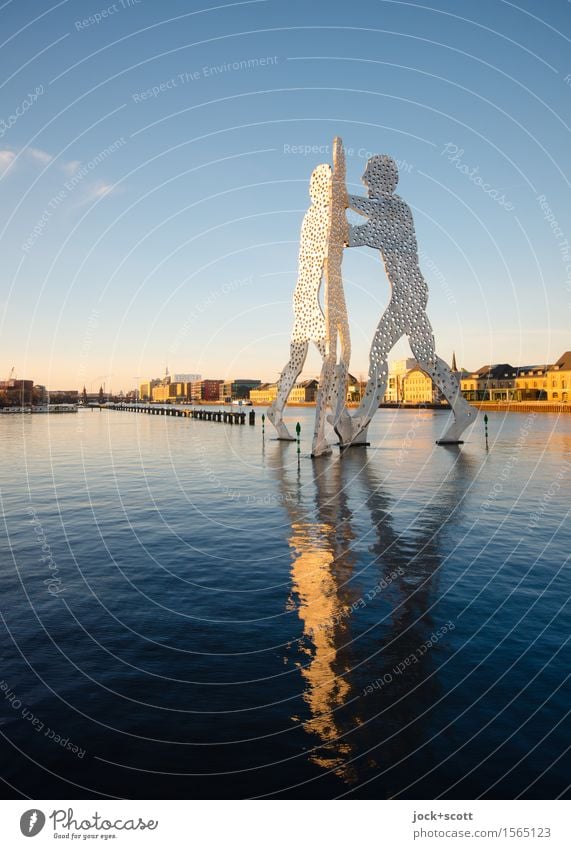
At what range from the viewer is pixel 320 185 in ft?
111

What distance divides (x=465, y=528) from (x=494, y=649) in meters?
7.69

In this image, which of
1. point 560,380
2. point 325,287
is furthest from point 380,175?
point 560,380

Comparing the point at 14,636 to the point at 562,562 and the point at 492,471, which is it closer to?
the point at 562,562

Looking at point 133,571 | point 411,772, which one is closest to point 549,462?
point 133,571

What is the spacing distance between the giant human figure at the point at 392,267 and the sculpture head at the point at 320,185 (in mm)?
1839

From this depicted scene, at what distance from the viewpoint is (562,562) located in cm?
1321

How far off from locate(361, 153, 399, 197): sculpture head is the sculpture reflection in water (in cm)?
2271

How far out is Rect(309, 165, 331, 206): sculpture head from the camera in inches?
1299

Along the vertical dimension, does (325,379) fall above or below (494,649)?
above

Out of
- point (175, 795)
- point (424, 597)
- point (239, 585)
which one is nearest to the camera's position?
point (175, 795)
